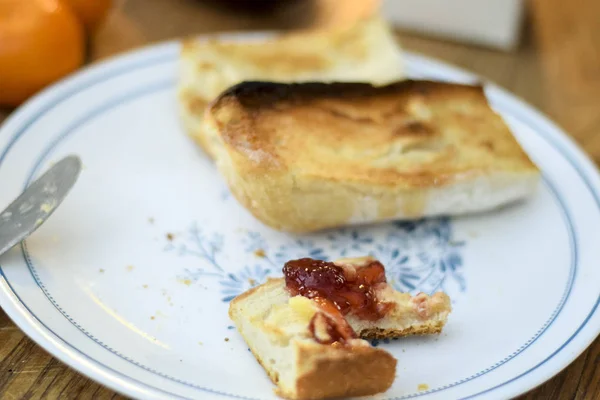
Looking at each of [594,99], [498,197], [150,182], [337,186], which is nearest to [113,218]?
[150,182]

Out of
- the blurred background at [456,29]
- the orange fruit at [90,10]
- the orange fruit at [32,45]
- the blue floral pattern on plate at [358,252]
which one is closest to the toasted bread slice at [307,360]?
the blue floral pattern on plate at [358,252]

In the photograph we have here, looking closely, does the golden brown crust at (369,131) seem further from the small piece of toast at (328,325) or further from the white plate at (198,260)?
the small piece of toast at (328,325)

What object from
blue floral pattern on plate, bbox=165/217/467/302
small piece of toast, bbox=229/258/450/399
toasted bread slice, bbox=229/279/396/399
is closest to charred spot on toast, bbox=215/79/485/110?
blue floral pattern on plate, bbox=165/217/467/302

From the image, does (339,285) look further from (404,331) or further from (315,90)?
(315,90)

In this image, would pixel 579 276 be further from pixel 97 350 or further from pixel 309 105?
pixel 97 350

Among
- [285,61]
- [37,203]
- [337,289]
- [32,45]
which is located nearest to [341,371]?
[337,289]
